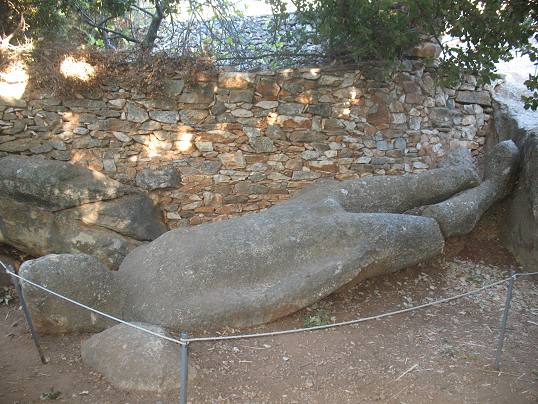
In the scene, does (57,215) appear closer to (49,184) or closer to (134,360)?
(49,184)

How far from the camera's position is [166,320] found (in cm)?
314

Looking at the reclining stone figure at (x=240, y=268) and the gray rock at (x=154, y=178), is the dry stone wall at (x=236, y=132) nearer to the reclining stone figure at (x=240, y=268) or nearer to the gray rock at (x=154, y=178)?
the gray rock at (x=154, y=178)

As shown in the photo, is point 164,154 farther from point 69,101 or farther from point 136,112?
point 69,101

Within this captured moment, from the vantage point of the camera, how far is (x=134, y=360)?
2730mm

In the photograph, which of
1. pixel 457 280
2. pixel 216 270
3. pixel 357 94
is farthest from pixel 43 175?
pixel 457 280

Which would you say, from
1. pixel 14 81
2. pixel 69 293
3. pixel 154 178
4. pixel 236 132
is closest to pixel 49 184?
pixel 154 178

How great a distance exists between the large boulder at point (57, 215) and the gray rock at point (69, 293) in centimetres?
98

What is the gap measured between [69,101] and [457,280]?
13.2 feet

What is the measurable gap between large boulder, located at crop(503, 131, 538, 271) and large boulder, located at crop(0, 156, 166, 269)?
3678mm

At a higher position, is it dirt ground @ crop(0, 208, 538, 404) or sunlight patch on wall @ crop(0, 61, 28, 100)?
sunlight patch on wall @ crop(0, 61, 28, 100)

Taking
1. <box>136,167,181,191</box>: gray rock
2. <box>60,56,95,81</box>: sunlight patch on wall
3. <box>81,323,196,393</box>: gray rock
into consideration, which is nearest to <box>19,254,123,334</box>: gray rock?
<box>81,323,196,393</box>: gray rock

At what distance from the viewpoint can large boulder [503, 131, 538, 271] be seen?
4387mm

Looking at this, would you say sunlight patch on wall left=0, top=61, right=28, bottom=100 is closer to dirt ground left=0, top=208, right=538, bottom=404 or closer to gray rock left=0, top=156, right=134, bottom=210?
gray rock left=0, top=156, right=134, bottom=210

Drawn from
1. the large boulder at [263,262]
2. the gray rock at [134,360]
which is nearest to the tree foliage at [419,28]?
the large boulder at [263,262]
